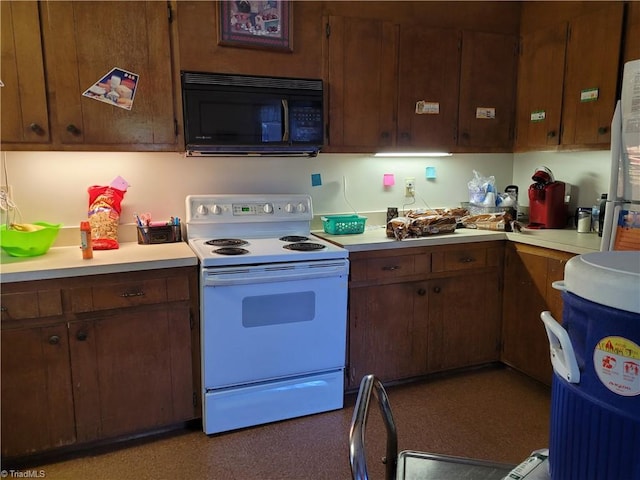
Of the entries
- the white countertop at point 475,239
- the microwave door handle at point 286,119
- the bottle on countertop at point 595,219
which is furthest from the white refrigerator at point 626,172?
the microwave door handle at point 286,119

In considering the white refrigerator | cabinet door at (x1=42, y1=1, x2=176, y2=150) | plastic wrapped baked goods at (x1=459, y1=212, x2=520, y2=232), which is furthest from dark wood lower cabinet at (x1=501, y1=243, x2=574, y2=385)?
cabinet door at (x1=42, y1=1, x2=176, y2=150)

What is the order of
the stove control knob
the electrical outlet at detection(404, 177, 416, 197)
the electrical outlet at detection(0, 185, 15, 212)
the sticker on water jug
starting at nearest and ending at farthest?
the sticker on water jug
the electrical outlet at detection(0, 185, 15, 212)
the stove control knob
the electrical outlet at detection(404, 177, 416, 197)

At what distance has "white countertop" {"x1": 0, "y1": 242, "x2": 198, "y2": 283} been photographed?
1.97 metres

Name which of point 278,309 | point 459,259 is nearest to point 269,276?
point 278,309

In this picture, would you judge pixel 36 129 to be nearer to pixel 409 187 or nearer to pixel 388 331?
pixel 388 331

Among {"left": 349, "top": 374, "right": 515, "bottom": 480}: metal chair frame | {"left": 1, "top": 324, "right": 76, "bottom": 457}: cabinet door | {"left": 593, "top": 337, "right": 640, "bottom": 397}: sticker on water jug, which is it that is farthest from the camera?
{"left": 1, "top": 324, "right": 76, "bottom": 457}: cabinet door

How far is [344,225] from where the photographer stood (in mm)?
2859

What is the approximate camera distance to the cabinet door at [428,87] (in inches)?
112

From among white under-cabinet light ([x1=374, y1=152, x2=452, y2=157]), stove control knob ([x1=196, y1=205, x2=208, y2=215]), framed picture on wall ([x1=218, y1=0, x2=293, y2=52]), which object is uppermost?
framed picture on wall ([x1=218, y1=0, x2=293, y2=52])

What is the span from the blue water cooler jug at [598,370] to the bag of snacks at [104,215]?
2169 mm

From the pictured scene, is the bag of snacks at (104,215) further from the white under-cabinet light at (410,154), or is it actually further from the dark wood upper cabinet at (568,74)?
the dark wood upper cabinet at (568,74)

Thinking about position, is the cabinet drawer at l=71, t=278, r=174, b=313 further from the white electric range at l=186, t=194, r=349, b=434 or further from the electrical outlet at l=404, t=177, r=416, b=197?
the electrical outlet at l=404, t=177, r=416, b=197

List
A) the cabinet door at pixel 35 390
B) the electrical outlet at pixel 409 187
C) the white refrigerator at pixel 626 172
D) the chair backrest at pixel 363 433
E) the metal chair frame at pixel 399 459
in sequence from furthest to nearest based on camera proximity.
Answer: the electrical outlet at pixel 409 187, the cabinet door at pixel 35 390, the white refrigerator at pixel 626 172, the metal chair frame at pixel 399 459, the chair backrest at pixel 363 433

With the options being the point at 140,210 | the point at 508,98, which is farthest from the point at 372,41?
the point at 140,210
